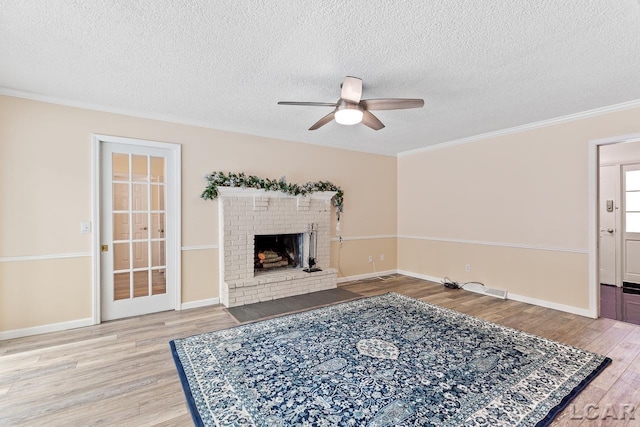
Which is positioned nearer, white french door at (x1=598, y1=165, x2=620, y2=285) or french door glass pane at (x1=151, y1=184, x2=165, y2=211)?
french door glass pane at (x1=151, y1=184, x2=165, y2=211)

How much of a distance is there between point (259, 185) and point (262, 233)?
74cm

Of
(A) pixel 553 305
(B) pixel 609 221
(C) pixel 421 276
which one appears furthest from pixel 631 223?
(C) pixel 421 276

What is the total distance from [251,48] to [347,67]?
0.80m

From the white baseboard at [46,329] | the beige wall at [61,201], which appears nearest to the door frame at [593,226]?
the beige wall at [61,201]

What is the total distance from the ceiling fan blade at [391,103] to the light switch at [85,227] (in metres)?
3.38

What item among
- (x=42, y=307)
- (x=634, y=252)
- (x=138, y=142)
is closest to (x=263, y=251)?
(x=138, y=142)

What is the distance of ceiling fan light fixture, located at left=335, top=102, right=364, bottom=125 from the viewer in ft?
8.68

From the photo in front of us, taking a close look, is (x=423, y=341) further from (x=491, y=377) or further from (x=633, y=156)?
(x=633, y=156)

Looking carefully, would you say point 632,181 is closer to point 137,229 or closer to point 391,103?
point 391,103

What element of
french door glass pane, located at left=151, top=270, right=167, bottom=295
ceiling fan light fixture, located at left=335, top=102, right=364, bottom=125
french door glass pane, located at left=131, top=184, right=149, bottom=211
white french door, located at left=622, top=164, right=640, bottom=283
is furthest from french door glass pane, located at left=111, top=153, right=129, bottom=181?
white french door, located at left=622, top=164, right=640, bottom=283

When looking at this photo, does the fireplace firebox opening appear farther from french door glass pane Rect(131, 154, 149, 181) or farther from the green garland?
french door glass pane Rect(131, 154, 149, 181)

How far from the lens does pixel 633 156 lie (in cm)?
507

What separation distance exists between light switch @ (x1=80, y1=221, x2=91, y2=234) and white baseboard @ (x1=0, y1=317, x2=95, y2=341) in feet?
3.36

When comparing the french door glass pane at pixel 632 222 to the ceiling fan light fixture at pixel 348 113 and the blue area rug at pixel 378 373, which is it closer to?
the blue area rug at pixel 378 373
